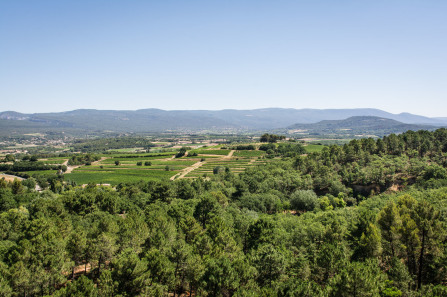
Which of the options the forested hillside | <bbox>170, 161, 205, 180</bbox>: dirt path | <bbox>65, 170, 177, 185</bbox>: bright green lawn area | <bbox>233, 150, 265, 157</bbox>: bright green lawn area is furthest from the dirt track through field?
the forested hillside

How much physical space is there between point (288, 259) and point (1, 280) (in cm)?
2813

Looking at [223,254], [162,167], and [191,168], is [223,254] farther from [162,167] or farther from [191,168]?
[162,167]

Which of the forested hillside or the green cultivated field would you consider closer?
the forested hillside

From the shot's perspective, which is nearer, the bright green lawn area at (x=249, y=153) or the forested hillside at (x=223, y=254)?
the forested hillside at (x=223, y=254)

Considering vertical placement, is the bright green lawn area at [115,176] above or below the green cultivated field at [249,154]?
below

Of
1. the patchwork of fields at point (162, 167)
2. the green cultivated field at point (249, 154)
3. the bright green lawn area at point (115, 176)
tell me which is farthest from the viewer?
the green cultivated field at point (249, 154)

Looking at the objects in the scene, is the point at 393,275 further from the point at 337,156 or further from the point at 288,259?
the point at 337,156

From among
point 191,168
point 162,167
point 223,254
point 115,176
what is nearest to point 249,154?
point 191,168

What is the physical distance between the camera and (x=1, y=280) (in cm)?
2427

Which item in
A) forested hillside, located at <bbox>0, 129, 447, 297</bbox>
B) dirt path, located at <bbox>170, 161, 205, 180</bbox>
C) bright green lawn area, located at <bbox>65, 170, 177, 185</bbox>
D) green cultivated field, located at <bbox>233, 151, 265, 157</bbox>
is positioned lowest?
bright green lawn area, located at <bbox>65, 170, 177, 185</bbox>

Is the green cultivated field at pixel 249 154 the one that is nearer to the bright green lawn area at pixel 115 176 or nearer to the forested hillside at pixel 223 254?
the bright green lawn area at pixel 115 176

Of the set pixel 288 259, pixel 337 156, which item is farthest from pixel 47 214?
pixel 337 156

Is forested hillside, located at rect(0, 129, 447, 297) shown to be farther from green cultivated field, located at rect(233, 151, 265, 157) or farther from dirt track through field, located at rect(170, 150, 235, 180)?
green cultivated field, located at rect(233, 151, 265, 157)

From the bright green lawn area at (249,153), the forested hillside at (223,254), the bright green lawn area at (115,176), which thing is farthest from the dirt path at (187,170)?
the forested hillside at (223,254)
